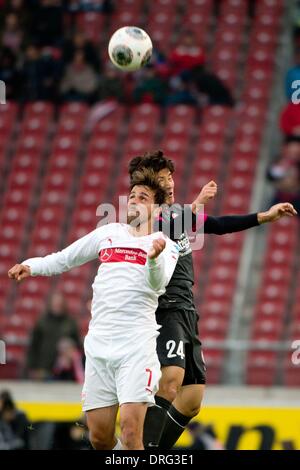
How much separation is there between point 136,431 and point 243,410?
504cm

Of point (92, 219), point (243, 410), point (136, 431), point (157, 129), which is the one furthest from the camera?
point (157, 129)

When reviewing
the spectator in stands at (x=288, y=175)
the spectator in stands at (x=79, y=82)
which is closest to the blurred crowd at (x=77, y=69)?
the spectator in stands at (x=79, y=82)

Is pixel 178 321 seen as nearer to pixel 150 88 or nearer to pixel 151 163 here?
pixel 151 163

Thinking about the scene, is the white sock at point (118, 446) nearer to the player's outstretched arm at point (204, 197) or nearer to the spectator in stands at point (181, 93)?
the player's outstretched arm at point (204, 197)

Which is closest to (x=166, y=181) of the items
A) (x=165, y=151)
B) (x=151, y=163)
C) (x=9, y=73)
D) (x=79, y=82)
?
(x=151, y=163)

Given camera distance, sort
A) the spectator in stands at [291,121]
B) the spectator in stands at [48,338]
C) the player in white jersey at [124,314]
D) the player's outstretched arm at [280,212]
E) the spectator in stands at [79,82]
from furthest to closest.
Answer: the spectator in stands at [79,82], the spectator in stands at [291,121], the spectator in stands at [48,338], the player's outstretched arm at [280,212], the player in white jersey at [124,314]

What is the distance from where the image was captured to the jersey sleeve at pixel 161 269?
812cm

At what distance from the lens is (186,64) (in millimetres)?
18234

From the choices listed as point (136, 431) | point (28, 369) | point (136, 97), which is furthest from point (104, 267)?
point (136, 97)

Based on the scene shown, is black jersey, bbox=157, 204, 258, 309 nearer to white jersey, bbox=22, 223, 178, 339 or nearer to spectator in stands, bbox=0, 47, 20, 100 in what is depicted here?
white jersey, bbox=22, 223, 178, 339

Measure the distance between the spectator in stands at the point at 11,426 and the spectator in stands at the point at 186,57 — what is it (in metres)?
6.94

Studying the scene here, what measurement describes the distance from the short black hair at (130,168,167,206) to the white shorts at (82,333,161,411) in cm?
91

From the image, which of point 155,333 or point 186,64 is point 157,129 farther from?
point 155,333

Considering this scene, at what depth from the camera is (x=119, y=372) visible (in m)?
8.30
